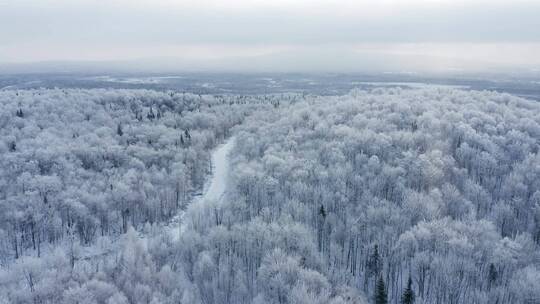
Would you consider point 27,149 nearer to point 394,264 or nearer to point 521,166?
point 394,264

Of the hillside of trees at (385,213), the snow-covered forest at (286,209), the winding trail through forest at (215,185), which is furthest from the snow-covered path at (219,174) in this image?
the hillside of trees at (385,213)

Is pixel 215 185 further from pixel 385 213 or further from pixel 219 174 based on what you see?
pixel 385 213

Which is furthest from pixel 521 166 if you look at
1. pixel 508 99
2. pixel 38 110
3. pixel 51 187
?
pixel 38 110

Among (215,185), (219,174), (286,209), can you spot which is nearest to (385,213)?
(286,209)

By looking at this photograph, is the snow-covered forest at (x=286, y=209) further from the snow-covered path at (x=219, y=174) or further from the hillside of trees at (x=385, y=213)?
the snow-covered path at (x=219, y=174)

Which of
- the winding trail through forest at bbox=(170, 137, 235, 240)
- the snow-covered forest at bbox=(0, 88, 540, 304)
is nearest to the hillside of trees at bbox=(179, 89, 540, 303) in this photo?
the snow-covered forest at bbox=(0, 88, 540, 304)

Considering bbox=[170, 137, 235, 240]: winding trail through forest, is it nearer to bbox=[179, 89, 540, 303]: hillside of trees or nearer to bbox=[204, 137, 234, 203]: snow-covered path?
bbox=[204, 137, 234, 203]: snow-covered path
